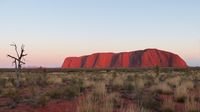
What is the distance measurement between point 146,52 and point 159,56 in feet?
25.3

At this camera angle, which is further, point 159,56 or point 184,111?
point 159,56

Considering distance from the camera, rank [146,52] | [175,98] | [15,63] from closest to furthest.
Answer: [175,98]
[15,63]
[146,52]

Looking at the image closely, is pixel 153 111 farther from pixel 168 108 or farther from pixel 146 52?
pixel 146 52

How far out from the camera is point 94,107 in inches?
433

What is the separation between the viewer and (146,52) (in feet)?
544

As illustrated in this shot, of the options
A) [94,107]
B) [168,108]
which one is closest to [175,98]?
[168,108]

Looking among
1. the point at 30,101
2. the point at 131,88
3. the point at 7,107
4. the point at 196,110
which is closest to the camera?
the point at 196,110

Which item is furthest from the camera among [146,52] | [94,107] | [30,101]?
[146,52]

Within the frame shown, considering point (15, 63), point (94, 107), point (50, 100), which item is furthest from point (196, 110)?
point (15, 63)

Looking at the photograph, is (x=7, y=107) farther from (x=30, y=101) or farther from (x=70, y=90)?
(x=70, y=90)

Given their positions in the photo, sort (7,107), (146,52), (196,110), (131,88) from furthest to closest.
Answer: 1. (146,52)
2. (131,88)
3. (7,107)
4. (196,110)

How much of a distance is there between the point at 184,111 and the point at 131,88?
279 inches

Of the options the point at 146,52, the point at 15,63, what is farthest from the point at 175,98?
the point at 146,52

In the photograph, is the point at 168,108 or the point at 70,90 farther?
the point at 70,90
